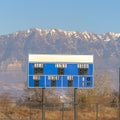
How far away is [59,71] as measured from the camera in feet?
134

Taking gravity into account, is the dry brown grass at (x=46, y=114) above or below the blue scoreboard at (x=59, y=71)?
below

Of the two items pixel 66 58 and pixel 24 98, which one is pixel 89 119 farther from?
pixel 24 98

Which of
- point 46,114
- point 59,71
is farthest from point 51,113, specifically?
point 59,71

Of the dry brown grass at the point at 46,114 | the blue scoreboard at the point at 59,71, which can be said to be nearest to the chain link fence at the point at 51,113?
the dry brown grass at the point at 46,114

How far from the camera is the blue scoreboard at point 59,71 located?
133ft

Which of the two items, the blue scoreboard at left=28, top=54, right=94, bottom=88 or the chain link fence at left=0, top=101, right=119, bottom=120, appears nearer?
the blue scoreboard at left=28, top=54, right=94, bottom=88

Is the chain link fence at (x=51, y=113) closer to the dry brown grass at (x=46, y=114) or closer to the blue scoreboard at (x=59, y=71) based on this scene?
the dry brown grass at (x=46, y=114)

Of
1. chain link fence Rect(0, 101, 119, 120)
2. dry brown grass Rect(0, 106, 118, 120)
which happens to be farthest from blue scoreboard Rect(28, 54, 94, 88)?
dry brown grass Rect(0, 106, 118, 120)

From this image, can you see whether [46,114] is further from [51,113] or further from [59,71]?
[59,71]

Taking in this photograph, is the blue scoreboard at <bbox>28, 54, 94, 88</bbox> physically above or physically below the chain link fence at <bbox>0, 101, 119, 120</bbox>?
above

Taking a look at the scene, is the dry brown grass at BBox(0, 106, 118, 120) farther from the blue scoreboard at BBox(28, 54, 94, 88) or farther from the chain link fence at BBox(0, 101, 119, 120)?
the blue scoreboard at BBox(28, 54, 94, 88)

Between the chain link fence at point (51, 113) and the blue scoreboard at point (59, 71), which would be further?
the chain link fence at point (51, 113)

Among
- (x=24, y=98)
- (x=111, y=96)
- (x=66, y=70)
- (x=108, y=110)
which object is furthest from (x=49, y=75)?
(x=111, y=96)

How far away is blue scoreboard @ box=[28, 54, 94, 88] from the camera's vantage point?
40.6 meters
